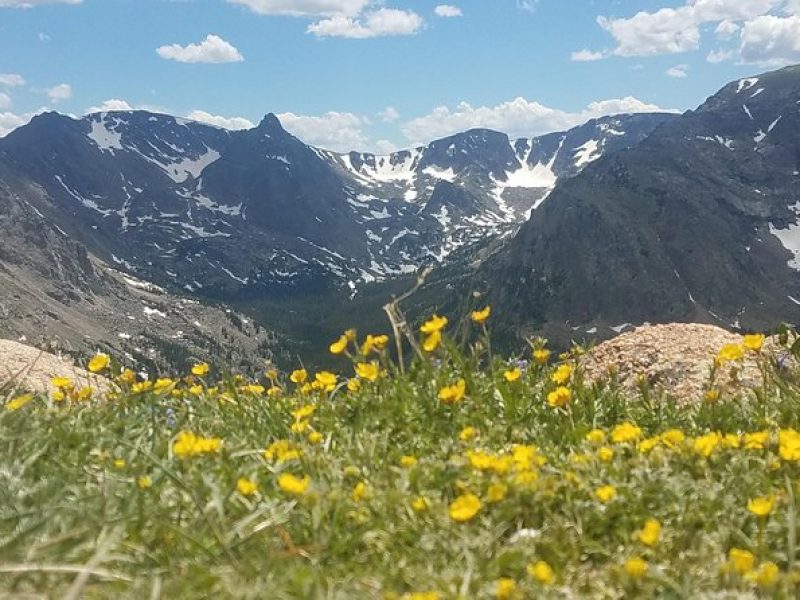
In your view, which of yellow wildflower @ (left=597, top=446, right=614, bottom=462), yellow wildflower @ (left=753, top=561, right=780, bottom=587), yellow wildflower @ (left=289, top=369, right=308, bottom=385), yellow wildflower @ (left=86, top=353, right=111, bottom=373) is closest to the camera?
yellow wildflower @ (left=753, top=561, right=780, bottom=587)

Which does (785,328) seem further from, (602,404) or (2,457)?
(2,457)

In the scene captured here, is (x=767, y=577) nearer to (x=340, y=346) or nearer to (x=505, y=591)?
(x=505, y=591)

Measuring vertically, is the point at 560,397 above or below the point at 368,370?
below

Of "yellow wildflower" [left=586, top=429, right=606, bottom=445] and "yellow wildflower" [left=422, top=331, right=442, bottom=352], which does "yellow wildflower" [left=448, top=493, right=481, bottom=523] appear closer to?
"yellow wildflower" [left=586, top=429, right=606, bottom=445]

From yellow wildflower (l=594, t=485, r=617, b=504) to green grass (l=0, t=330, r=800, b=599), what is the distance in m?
0.05

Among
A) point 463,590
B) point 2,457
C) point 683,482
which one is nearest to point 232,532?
point 463,590

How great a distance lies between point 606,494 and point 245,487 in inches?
74.8

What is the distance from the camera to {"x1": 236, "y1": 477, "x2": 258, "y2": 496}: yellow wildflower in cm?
399

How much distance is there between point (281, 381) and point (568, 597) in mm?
4969

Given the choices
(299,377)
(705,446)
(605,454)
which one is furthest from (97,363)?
(705,446)

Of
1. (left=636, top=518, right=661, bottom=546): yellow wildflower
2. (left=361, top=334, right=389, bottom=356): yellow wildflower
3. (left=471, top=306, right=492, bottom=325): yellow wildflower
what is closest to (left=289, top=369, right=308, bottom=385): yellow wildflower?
(left=361, top=334, right=389, bottom=356): yellow wildflower

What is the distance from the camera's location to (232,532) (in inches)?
143

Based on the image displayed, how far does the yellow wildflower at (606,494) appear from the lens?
3.89m

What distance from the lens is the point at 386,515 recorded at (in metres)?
4.03
